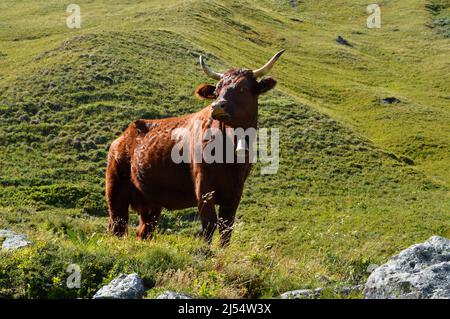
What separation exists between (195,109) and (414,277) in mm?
33245

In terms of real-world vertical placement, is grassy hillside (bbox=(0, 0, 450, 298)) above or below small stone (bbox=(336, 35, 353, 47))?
above

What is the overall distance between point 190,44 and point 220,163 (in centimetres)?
4581

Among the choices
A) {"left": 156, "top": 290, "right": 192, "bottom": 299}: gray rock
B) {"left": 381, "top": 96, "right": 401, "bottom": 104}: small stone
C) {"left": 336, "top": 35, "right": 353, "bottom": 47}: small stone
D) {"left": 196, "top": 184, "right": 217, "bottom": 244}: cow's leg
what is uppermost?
{"left": 156, "top": 290, "right": 192, "bottom": 299}: gray rock

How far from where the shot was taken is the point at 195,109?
38500 millimetres

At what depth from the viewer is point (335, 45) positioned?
3322 inches

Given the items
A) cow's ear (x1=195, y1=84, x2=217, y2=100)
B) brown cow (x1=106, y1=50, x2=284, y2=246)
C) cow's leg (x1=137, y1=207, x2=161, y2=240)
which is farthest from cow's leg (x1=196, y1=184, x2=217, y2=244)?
cow's leg (x1=137, y1=207, x2=161, y2=240)

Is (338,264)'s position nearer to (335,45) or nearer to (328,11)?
(335,45)

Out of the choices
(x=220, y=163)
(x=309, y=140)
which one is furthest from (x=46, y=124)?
(x=220, y=163)

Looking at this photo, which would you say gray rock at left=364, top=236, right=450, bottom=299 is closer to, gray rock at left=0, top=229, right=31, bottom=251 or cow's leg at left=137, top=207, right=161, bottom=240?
gray rock at left=0, top=229, right=31, bottom=251

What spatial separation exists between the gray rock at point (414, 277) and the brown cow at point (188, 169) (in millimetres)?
2276

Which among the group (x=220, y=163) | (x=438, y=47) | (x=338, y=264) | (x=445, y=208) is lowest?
(x=438, y=47)

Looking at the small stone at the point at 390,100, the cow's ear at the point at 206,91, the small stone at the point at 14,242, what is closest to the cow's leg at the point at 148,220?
the cow's ear at the point at 206,91

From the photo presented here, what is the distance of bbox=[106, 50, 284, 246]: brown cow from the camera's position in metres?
8.89

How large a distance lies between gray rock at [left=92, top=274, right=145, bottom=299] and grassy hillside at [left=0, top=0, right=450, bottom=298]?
0.52 feet
